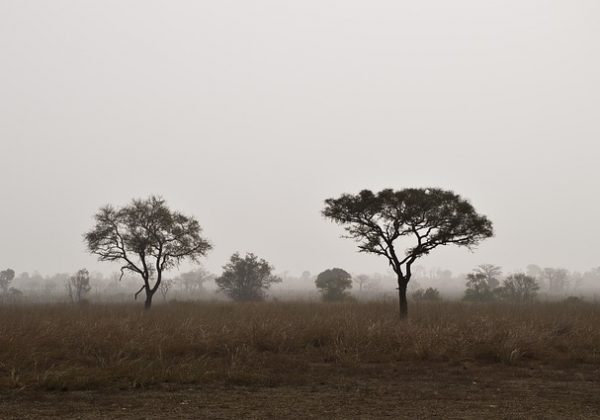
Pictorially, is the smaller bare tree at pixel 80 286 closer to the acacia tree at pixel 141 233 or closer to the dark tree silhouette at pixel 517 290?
the acacia tree at pixel 141 233

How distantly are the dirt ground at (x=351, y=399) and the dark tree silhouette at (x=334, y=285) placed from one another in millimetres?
32194

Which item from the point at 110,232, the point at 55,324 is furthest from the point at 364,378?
the point at 110,232

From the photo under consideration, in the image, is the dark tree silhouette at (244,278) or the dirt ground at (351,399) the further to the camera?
the dark tree silhouette at (244,278)

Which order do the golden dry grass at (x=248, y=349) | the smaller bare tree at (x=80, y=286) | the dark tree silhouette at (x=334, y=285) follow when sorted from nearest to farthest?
1. the golden dry grass at (x=248, y=349)
2. the dark tree silhouette at (x=334, y=285)
3. the smaller bare tree at (x=80, y=286)

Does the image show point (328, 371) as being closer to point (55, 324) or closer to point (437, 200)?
point (55, 324)

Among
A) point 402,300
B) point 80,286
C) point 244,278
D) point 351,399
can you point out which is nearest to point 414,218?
point 402,300

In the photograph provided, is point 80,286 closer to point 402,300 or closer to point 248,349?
point 402,300

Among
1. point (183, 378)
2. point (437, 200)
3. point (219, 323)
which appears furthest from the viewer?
point (437, 200)

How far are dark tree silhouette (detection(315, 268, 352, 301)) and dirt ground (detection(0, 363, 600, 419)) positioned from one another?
32194 millimetres

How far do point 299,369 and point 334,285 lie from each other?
37.5 m

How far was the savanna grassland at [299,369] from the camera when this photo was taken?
7059 mm

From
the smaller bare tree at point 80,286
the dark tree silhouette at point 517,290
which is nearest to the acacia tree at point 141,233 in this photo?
the smaller bare tree at point 80,286

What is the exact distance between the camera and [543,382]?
920cm

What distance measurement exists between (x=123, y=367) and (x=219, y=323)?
584 cm
